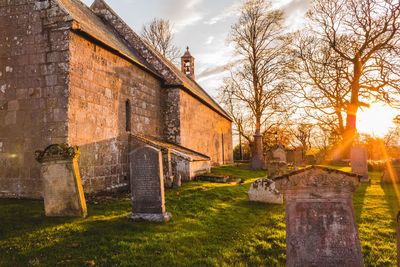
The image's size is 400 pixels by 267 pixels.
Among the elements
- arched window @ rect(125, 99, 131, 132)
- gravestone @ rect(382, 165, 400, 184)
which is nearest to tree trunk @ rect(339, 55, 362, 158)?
gravestone @ rect(382, 165, 400, 184)

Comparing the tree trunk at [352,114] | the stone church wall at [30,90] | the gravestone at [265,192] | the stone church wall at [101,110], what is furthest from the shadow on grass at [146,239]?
the tree trunk at [352,114]

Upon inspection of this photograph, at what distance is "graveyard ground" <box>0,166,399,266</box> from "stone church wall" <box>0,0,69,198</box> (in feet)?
3.14

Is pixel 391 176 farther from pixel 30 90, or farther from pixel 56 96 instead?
pixel 30 90

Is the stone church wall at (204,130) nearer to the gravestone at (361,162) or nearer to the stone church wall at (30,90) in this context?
the stone church wall at (30,90)

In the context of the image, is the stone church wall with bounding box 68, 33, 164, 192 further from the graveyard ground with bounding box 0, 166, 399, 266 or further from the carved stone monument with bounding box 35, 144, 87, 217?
the carved stone monument with bounding box 35, 144, 87, 217

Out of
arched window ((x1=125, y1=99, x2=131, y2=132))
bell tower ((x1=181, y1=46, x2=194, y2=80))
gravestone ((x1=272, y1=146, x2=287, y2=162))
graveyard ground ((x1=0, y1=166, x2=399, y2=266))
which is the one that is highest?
bell tower ((x1=181, y1=46, x2=194, y2=80))

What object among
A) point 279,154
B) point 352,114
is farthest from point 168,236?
point 352,114

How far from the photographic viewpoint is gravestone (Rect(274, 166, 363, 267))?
3670 millimetres

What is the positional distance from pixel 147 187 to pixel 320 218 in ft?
12.9

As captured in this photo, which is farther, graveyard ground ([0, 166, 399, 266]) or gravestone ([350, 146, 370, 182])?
gravestone ([350, 146, 370, 182])

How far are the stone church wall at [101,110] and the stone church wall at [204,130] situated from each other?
12.7 feet

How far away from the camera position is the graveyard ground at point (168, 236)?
15.4 feet

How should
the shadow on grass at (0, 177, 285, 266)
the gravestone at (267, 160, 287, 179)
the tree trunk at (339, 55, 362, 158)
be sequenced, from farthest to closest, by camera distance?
the tree trunk at (339, 55, 362, 158), the gravestone at (267, 160, 287, 179), the shadow on grass at (0, 177, 285, 266)

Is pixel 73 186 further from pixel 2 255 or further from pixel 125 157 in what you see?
pixel 125 157
